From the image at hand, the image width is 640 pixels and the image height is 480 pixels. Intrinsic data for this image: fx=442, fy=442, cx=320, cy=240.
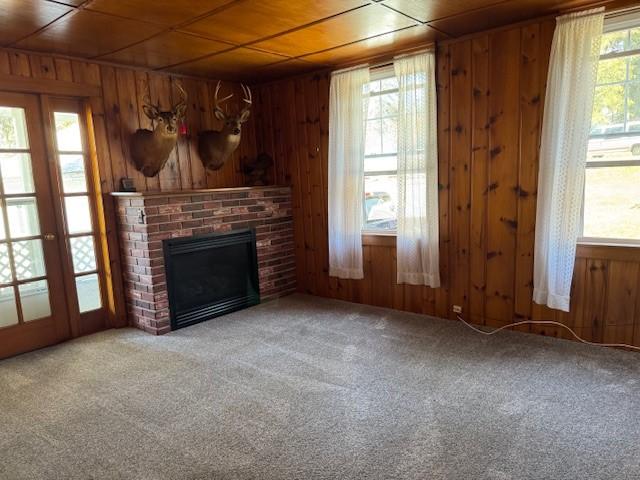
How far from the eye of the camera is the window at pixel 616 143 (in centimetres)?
300

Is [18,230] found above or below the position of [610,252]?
above

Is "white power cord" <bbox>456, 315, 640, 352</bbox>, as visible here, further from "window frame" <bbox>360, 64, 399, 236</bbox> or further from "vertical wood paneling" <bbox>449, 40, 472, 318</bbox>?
"window frame" <bbox>360, 64, 399, 236</bbox>

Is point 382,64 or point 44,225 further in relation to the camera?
point 382,64

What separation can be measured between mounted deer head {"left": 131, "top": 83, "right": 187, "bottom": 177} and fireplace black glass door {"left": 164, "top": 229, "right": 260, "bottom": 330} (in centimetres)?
77

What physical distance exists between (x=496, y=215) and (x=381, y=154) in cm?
125

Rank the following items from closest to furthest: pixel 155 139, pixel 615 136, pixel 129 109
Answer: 1. pixel 615 136
2. pixel 155 139
3. pixel 129 109

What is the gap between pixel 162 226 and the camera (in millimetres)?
3924

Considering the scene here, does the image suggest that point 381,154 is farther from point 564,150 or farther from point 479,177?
point 564,150

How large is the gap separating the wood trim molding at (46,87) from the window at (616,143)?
13.3 feet

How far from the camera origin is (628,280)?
3.13 metres

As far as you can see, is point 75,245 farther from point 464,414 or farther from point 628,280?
point 628,280

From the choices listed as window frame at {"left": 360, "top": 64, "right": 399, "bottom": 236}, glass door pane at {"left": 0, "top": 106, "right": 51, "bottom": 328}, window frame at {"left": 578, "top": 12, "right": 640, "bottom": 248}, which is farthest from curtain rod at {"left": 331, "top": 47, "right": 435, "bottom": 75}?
glass door pane at {"left": 0, "top": 106, "right": 51, "bottom": 328}

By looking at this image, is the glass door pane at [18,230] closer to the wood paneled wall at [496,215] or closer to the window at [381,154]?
the wood paneled wall at [496,215]

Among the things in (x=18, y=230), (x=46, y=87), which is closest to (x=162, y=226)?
(x=18, y=230)
